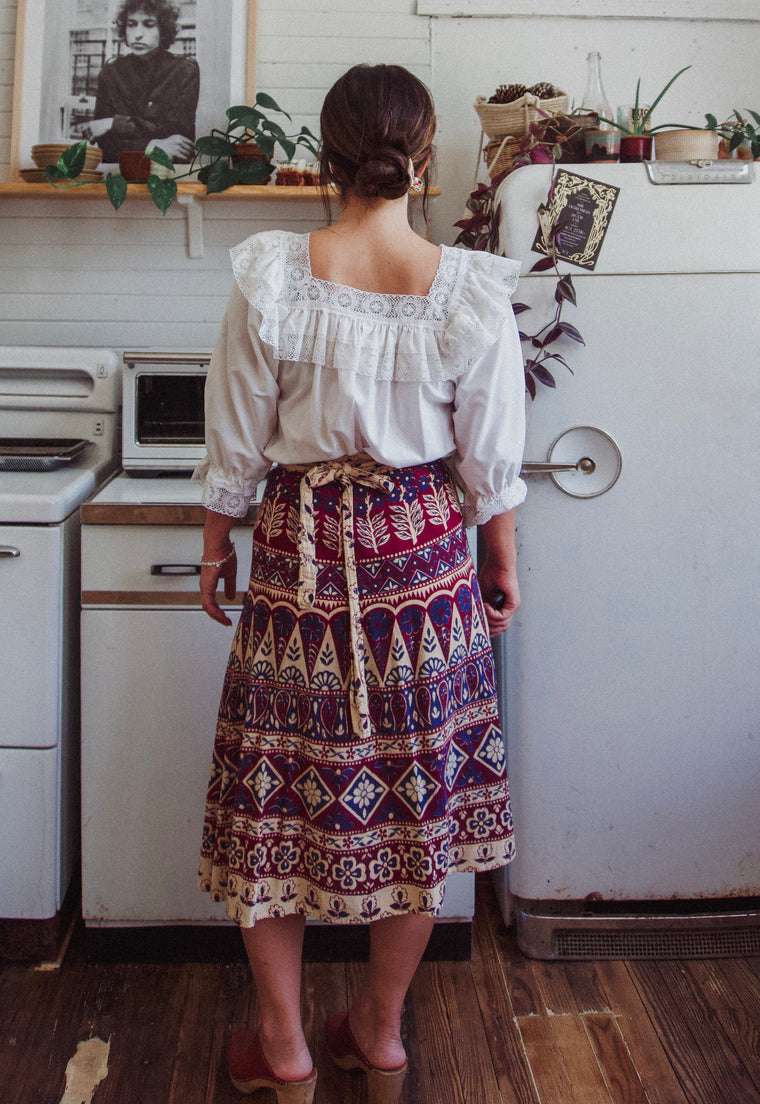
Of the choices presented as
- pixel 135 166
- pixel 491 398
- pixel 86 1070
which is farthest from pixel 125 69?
pixel 86 1070

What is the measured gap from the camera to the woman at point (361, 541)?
1.19m

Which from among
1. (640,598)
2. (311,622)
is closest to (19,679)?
(311,622)

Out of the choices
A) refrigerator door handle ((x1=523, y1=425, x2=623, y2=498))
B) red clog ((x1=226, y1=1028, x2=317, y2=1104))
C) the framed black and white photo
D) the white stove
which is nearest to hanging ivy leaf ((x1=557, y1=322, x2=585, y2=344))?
refrigerator door handle ((x1=523, y1=425, x2=623, y2=498))

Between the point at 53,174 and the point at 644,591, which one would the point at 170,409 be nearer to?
the point at 53,174

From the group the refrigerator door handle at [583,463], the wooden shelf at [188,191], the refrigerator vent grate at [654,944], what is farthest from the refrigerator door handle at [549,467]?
the refrigerator vent grate at [654,944]

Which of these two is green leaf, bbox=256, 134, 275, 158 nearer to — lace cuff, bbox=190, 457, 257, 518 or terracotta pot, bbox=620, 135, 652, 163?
terracotta pot, bbox=620, 135, 652, 163

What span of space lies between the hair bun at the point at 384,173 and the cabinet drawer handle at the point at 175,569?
813 millimetres

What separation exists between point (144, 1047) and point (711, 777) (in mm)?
1155

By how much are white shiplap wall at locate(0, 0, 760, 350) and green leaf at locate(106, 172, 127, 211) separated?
19 cm

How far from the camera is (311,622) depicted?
1265mm

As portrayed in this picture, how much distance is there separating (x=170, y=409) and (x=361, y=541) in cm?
97

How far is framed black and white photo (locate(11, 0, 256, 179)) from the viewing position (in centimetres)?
225

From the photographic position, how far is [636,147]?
1.79 meters

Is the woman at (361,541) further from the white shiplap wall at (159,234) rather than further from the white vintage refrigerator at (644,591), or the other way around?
the white shiplap wall at (159,234)
